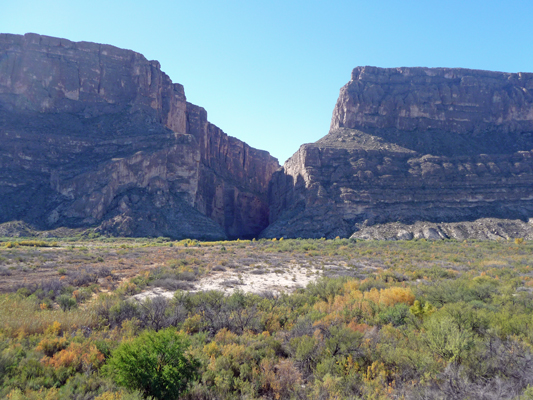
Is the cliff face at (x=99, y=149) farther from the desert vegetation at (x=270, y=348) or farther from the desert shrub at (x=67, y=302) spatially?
the desert vegetation at (x=270, y=348)

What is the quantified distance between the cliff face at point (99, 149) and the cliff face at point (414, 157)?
1910cm

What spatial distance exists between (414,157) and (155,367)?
228ft

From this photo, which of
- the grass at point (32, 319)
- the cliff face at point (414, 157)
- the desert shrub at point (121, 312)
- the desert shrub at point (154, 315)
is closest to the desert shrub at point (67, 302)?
the grass at point (32, 319)

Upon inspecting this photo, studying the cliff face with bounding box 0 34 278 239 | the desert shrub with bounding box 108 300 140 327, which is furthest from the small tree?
the cliff face with bounding box 0 34 278 239

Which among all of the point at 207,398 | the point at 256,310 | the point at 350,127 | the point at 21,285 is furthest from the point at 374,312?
the point at 350,127

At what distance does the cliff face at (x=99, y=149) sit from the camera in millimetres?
50094

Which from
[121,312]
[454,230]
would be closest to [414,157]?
[454,230]

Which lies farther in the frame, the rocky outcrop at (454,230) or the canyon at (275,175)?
the canyon at (275,175)

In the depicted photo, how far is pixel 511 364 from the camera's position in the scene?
185 inches

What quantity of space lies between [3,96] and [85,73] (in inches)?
613

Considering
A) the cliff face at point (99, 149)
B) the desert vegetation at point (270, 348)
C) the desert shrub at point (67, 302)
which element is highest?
the cliff face at point (99, 149)

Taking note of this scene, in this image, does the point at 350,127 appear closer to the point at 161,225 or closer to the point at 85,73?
the point at 161,225

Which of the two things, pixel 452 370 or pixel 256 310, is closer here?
pixel 452 370

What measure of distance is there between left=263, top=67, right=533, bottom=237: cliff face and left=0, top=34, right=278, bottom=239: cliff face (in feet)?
62.7
